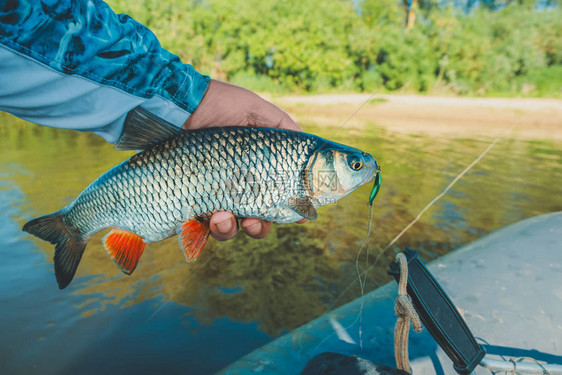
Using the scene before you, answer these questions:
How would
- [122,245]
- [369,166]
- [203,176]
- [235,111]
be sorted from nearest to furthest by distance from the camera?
[203,176] → [369,166] → [122,245] → [235,111]

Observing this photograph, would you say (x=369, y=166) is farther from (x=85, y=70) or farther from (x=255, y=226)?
(x=85, y=70)

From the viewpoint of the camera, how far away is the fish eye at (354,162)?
1.86m

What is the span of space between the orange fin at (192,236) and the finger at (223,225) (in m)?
0.05

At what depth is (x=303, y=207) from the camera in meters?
1.83

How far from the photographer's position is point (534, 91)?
21.5 metres

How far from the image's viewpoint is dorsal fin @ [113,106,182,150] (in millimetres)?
1830

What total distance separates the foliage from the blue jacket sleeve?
470 inches

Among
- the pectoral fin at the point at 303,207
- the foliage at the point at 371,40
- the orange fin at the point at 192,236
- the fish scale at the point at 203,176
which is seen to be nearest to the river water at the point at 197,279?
the orange fin at the point at 192,236

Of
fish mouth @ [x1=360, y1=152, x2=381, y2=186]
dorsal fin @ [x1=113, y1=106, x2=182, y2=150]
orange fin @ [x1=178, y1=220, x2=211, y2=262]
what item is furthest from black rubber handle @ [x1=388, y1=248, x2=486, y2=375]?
dorsal fin @ [x1=113, y1=106, x2=182, y2=150]

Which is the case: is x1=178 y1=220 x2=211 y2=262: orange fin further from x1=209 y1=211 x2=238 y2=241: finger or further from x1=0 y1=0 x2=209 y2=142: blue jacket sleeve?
x1=0 y1=0 x2=209 y2=142: blue jacket sleeve

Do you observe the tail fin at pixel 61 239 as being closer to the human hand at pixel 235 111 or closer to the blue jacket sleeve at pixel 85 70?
the blue jacket sleeve at pixel 85 70

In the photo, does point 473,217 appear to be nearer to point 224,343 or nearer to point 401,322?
point 224,343

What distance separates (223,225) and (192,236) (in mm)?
168

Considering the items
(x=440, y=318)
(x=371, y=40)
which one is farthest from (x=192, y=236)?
(x=371, y=40)
